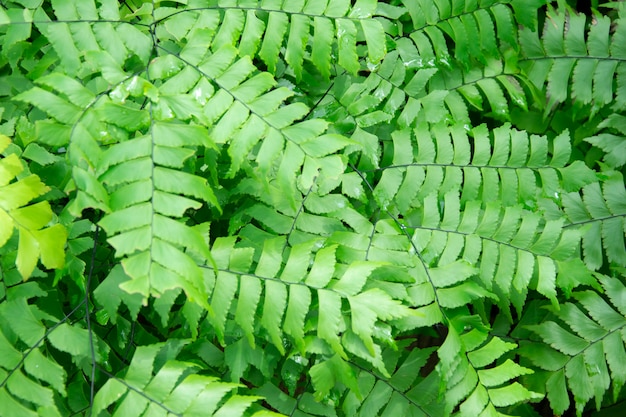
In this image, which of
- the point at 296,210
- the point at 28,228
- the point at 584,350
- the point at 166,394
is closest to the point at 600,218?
the point at 584,350

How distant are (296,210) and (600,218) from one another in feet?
3.30

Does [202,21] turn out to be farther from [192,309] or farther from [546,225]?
[546,225]

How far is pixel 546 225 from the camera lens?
1.53 metres

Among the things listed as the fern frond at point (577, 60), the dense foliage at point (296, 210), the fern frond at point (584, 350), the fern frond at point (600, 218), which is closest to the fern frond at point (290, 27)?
the dense foliage at point (296, 210)

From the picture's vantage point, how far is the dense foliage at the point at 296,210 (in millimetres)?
1131

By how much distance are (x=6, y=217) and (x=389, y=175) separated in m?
0.94

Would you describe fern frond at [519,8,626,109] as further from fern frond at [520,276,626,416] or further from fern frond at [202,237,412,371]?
fern frond at [202,237,412,371]

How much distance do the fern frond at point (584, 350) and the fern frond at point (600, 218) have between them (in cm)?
8

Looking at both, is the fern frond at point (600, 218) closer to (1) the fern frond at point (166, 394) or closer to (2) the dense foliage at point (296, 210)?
(2) the dense foliage at point (296, 210)

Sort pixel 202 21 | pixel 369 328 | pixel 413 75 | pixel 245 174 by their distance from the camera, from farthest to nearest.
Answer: pixel 413 75 < pixel 245 174 < pixel 202 21 < pixel 369 328

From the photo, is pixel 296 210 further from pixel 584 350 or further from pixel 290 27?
pixel 584 350

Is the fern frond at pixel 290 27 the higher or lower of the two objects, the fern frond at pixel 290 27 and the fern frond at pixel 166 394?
the higher

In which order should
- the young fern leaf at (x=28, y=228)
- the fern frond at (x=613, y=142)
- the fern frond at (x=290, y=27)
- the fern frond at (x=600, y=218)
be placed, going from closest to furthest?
the young fern leaf at (x=28, y=228)
the fern frond at (x=290, y=27)
the fern frond at (x=600, y=218)
the fern frond at (x=613, y=142)

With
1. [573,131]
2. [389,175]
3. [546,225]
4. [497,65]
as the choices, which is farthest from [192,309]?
[573,131]
